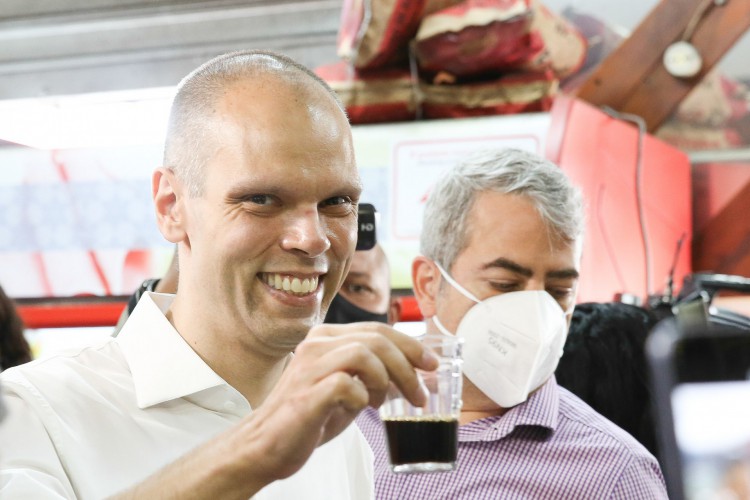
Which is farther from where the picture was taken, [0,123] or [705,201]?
[0,123]

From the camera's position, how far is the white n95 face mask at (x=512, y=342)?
6.82ft

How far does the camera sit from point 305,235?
123cm

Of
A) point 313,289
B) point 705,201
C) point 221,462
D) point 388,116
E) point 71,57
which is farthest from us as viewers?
point 71,57

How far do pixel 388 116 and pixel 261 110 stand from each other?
2110 millimetres

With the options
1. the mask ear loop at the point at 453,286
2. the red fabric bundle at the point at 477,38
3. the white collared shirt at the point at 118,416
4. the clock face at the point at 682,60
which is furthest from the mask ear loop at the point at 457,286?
the clock face at the point at 682,60

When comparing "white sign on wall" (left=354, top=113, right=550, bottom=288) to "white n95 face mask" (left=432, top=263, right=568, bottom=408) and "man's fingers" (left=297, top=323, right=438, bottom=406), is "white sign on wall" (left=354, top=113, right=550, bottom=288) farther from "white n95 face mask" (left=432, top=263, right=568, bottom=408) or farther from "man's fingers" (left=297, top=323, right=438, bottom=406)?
"man's fingers" (left=297, top=323, right=438, bottom=406)

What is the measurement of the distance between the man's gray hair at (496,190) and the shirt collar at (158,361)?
98cm

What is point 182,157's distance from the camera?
1348 millimetres

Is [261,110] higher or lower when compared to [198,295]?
higher

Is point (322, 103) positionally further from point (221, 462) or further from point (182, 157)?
point (221, 462)

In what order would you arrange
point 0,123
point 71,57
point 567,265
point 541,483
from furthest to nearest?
point 71,57 < point 0,123 < point 567,265 < point 541,483

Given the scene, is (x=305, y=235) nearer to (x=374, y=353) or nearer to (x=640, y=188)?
(x=374, y=353)

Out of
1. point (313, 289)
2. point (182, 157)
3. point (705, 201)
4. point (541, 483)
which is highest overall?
point (182, 157)

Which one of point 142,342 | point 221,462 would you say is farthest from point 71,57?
point 221,462
